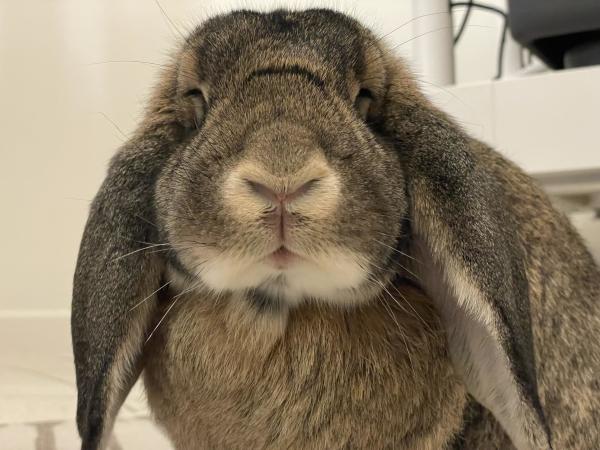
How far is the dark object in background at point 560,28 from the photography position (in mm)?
1785

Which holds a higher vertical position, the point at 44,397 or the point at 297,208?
the point at 297,208

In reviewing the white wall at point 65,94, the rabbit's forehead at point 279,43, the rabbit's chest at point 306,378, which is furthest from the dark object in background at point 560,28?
the rabbit's chest at point 306,378

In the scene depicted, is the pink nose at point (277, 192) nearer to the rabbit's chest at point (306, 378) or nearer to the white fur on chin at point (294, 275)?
the white fur on chin at point (294, 275)

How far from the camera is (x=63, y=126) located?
8.91 ft

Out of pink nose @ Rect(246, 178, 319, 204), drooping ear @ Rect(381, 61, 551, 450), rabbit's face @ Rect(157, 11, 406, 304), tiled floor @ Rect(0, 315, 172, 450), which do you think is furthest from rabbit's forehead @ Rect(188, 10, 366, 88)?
tiled floor @ Rect(0, 315, 172, 450)

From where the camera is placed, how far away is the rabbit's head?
0.88 m

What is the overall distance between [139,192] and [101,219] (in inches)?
2.8

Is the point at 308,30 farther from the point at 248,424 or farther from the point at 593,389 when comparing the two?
the point at 593,389

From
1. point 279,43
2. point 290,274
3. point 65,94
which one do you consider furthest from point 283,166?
point 65,94

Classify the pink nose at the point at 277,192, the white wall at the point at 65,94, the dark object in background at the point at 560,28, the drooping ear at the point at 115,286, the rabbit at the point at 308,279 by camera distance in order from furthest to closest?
1. the white wall at the point at 65,94
2. the dark object in background at the point at 560,28
3. the drooping ear at the point at 115,286
4. the rabbit at the point at 308,279
5. the pink nose at the point at 277,192

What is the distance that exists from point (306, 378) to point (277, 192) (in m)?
0.33

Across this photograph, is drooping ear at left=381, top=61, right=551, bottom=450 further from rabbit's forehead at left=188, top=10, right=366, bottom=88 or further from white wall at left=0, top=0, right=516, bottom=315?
white wall at left=0, top=0, right=516, bottom=315

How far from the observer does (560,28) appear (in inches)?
71.8

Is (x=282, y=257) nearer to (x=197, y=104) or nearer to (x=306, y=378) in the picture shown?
(x=306, y=378)
